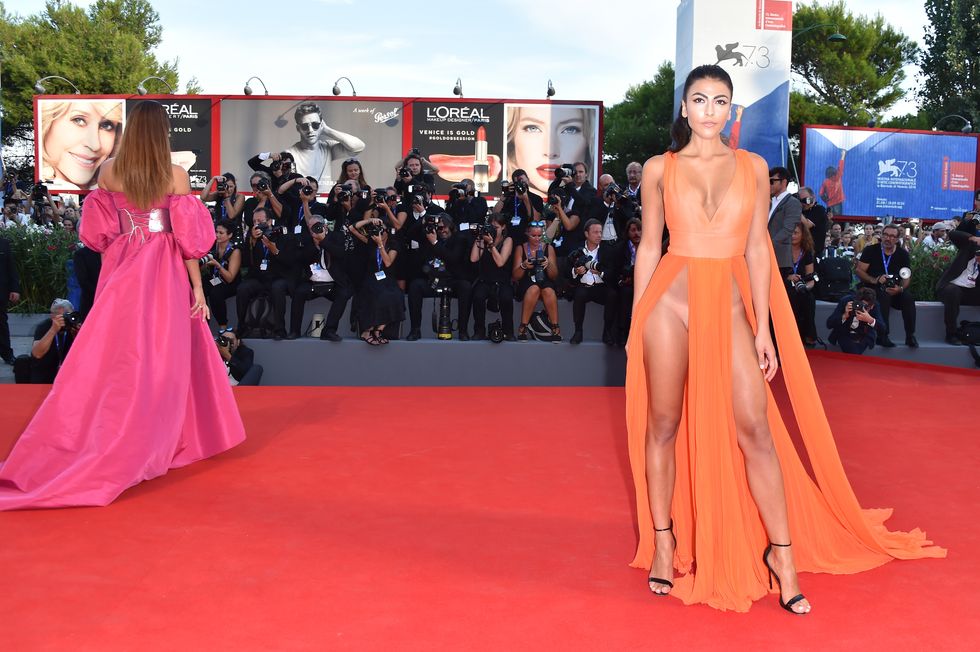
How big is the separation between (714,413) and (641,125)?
105ft

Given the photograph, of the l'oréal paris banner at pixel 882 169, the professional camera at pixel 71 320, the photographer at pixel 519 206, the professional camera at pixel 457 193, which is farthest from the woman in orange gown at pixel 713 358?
the l'oréal paris banner at pixel 882 169

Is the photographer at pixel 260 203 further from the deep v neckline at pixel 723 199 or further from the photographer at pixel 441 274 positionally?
the deep v neckline at pixel 723 199

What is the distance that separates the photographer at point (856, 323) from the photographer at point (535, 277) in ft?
7.94

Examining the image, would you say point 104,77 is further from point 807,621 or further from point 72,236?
point 807,621

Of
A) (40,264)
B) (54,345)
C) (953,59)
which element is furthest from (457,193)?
(953,59)

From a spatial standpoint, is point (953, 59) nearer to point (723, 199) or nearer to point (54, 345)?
point (54, 345)

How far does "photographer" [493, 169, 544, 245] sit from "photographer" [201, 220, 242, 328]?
2.37 metres

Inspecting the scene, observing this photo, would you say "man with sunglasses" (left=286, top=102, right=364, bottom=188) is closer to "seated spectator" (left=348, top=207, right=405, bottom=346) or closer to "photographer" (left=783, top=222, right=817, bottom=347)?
"seated spectator" (left=348, top=207, right=405, bottom=346)

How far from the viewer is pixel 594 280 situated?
8.27 meters

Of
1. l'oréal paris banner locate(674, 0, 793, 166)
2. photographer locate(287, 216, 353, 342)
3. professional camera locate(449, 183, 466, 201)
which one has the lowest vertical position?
photographer locate(287, 216, 353, 342)

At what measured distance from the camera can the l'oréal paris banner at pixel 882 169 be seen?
835 inches

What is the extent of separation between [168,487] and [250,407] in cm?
179

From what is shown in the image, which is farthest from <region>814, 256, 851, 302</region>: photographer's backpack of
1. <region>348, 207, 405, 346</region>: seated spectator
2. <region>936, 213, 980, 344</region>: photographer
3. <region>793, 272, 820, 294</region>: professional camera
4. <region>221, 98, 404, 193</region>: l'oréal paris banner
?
<region>221, 98, 404, 193</region>: l'oréal paris banner

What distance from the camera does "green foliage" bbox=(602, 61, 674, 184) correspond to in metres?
32.4
